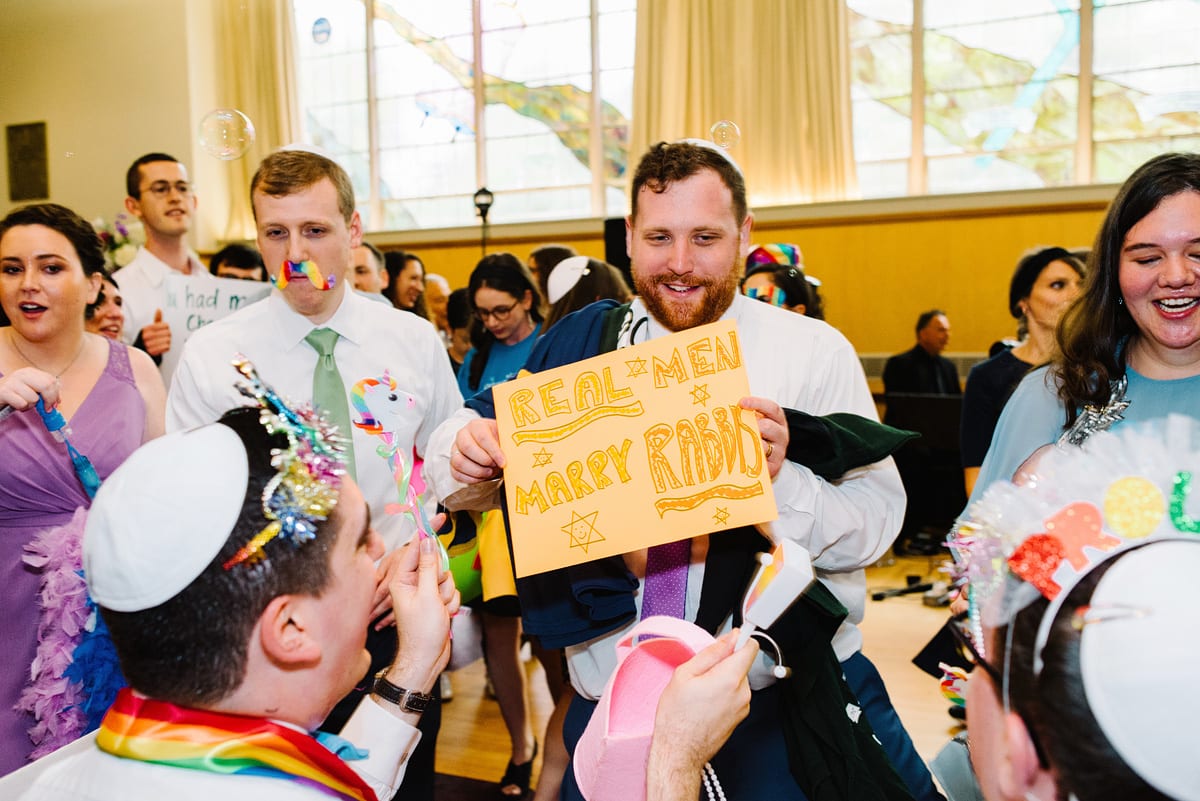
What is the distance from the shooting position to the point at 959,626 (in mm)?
983

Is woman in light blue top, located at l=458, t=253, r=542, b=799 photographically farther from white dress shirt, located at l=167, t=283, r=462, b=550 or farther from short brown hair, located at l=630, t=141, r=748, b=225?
short brown hair, located at l=630, t=141, r=748, b=225

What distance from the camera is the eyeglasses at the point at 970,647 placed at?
84cm

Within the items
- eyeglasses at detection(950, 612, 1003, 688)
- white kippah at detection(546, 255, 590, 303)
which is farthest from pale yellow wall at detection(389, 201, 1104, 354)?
eyeglasses at detection(950, 612, 1003, 688)

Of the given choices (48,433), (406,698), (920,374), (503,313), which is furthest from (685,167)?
(920,374)

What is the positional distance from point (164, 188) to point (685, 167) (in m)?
3.11

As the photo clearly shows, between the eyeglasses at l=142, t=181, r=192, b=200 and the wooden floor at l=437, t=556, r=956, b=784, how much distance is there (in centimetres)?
269

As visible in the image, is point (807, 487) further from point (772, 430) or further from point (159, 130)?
point (159, 130)

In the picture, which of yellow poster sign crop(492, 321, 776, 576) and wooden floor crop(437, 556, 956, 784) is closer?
yellow poster sign crop(492, 321, 776, 576)

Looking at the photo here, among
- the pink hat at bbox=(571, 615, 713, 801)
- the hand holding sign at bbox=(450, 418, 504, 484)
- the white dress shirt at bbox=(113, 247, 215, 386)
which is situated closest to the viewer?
the pink hat at bbox=(571, 615, 713, 801)

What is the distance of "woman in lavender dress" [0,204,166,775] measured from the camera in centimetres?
A: 207

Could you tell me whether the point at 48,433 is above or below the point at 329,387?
below

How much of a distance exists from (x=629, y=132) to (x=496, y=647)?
8143 mm

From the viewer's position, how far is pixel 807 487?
62.9 inches

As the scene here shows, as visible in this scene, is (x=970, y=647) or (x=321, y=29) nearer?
(x=970, y=647)
